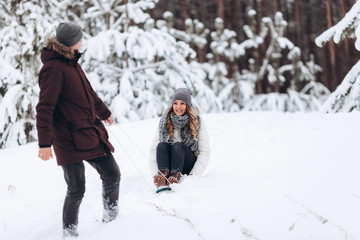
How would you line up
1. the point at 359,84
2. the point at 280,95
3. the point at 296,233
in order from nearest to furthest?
the point at 296,233 < the point at 359,84 < the point at 280,95

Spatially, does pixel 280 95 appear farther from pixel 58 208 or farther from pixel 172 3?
pixel 58 208

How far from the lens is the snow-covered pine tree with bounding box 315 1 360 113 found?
4.29 meters

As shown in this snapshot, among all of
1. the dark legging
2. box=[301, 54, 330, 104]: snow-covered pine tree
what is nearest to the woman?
the dark legging

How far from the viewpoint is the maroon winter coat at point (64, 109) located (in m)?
2.36

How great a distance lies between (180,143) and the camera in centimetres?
375

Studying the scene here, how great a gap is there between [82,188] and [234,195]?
1.35m

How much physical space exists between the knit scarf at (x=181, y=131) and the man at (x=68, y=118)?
1.21 m

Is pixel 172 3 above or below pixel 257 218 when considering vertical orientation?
above

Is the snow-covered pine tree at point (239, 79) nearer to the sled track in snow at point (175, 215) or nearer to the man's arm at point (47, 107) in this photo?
the sled track in snow at point (175, 215)

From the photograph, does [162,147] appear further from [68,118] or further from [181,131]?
[68,118]

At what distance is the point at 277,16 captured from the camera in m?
10.6

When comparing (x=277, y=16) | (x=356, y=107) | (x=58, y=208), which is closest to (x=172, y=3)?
(x=277, y=16)

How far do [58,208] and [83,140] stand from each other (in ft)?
4.23

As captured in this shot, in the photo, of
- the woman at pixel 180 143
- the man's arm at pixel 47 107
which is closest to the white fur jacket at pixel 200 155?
the woman at pixel 180 143
